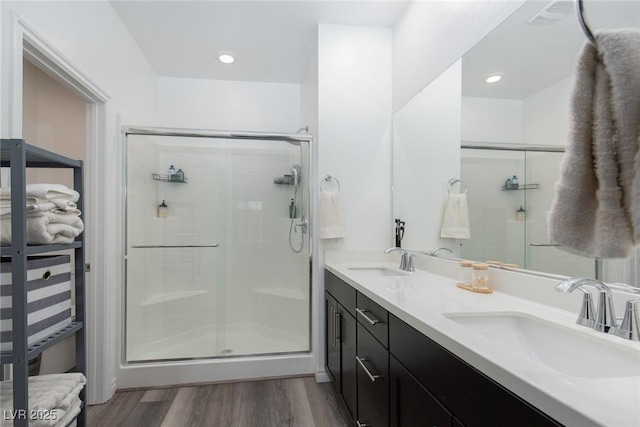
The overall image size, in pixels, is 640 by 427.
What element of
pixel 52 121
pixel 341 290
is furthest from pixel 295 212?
pixel 52 121

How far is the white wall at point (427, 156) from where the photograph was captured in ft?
6.01

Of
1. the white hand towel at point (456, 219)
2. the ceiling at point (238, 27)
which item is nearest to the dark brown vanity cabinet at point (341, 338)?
the white hand towel at point (456, 219)

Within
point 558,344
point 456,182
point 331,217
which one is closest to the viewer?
point 558,344

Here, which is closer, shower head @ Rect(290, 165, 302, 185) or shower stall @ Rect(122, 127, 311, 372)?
shower stall @ Rect(122, 127, 311, 372)

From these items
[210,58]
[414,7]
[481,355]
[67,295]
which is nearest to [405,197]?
[414,7]

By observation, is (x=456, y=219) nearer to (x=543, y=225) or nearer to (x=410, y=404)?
(x=543, y=225)

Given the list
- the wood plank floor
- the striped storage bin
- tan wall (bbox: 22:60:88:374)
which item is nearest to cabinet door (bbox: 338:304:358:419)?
the wood plank floor

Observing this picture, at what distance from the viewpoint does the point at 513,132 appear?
1360mm

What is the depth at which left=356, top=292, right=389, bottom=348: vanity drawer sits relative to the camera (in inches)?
50.2

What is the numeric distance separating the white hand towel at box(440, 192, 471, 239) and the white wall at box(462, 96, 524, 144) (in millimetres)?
317

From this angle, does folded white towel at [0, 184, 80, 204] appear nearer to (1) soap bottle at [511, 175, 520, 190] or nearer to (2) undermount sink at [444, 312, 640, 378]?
(2) undermount sink at [444, 312, 640, 378]

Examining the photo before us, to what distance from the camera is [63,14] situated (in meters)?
1.66

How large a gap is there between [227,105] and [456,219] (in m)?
2.69

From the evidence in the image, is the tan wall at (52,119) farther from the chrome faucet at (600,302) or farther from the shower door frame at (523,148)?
the chrome faucet at (600,302)
